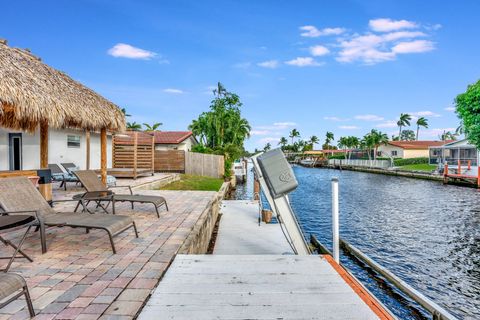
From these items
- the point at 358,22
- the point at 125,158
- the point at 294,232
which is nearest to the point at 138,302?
the point at 294,232

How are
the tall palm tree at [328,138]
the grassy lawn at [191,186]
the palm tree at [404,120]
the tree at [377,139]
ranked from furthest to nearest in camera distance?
the tall palm tree at [328,138], the palm tree at [404,120], the tree at [377,139], the grassy lawn at [191,186]

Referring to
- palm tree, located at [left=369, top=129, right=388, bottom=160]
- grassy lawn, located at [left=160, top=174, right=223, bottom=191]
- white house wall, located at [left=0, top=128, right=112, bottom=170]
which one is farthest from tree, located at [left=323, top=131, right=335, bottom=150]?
white house wall, located at [left=0, top=128, right=112, bottom=170]

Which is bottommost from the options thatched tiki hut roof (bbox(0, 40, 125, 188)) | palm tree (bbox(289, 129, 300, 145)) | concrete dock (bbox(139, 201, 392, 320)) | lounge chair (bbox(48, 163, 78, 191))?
concrete dock (bbox(139, 201, 392, 320))

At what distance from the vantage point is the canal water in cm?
735

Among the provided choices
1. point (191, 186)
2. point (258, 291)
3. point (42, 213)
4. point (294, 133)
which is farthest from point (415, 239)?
point (294, 133)

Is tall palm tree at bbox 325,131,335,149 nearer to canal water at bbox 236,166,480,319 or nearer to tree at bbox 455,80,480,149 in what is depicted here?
tree at bbox 455,80,480,149

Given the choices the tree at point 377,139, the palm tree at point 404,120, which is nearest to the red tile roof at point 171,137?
the tree at point 377,139

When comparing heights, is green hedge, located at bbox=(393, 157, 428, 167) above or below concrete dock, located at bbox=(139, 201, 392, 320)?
above

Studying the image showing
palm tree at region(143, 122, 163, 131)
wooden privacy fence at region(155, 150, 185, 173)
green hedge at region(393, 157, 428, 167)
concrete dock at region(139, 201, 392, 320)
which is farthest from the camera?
green hedge at region(393, 157, 428, 167)

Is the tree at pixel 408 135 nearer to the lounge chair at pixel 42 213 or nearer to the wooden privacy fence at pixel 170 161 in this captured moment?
the wooden privacy fence at pixel 170 161

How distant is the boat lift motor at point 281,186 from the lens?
4926 mm

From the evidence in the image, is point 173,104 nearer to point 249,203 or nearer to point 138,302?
point 249,203

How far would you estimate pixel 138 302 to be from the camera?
9.23 ft

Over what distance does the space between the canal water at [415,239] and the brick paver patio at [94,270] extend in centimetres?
529
